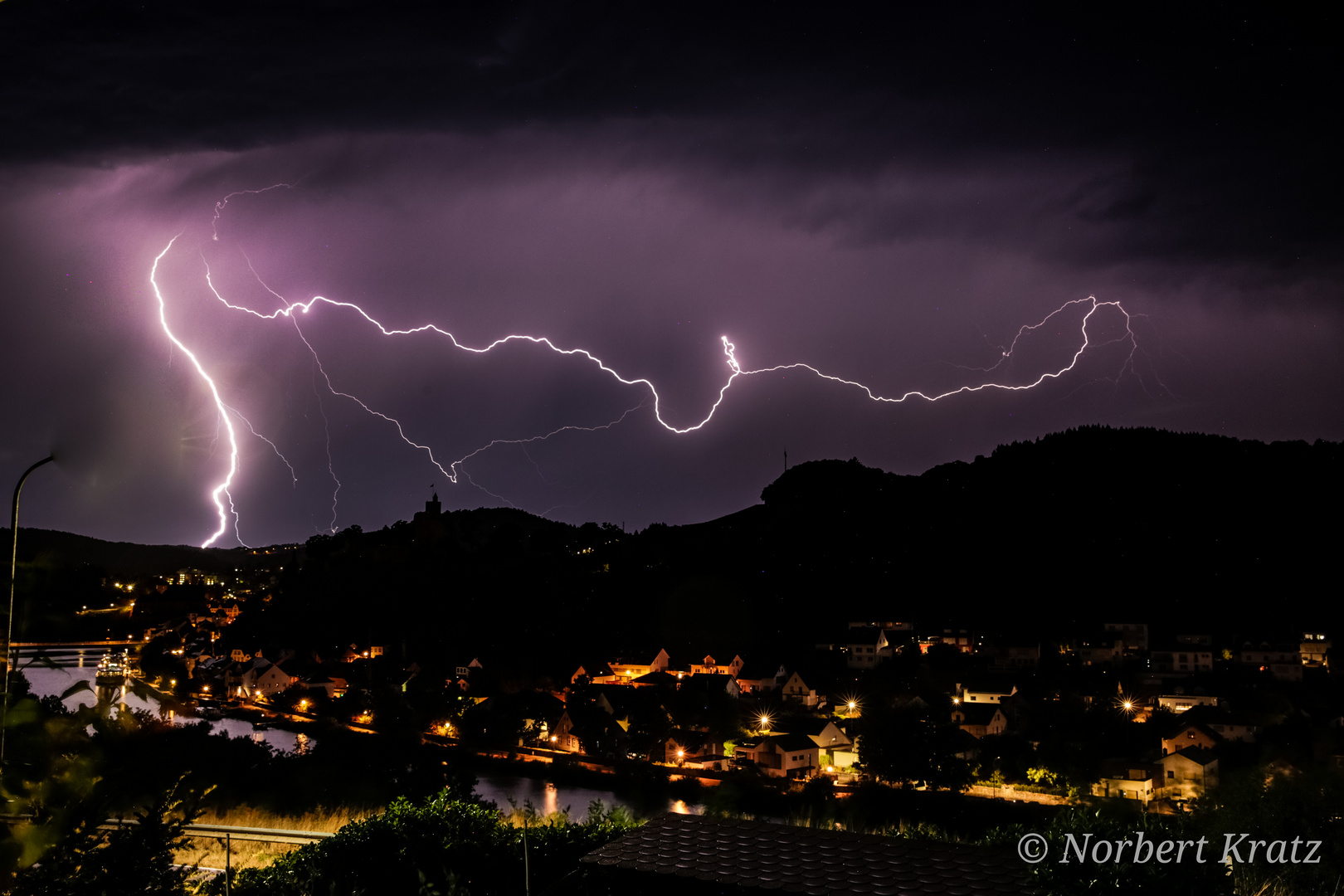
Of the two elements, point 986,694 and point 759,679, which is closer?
point 986,694

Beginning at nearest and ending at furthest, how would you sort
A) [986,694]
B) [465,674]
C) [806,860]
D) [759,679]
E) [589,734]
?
[806,860] → [589,734] → [986,694] → [759,679] → [465,674]

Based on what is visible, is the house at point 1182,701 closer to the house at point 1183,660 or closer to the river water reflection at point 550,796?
the house at point 1183,660

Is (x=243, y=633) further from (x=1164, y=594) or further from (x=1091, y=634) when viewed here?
(x=1164, y=594)

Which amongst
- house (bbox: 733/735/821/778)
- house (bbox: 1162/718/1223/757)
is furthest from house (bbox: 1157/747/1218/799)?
house (bbox: 733/735/821/778)

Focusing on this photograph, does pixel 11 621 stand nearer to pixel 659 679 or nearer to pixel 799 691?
pixel 799 691

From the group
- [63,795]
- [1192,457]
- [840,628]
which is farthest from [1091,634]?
[63,795]

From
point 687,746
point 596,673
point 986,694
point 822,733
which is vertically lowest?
point 596,673

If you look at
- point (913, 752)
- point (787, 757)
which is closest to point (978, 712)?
point (913, 752)
